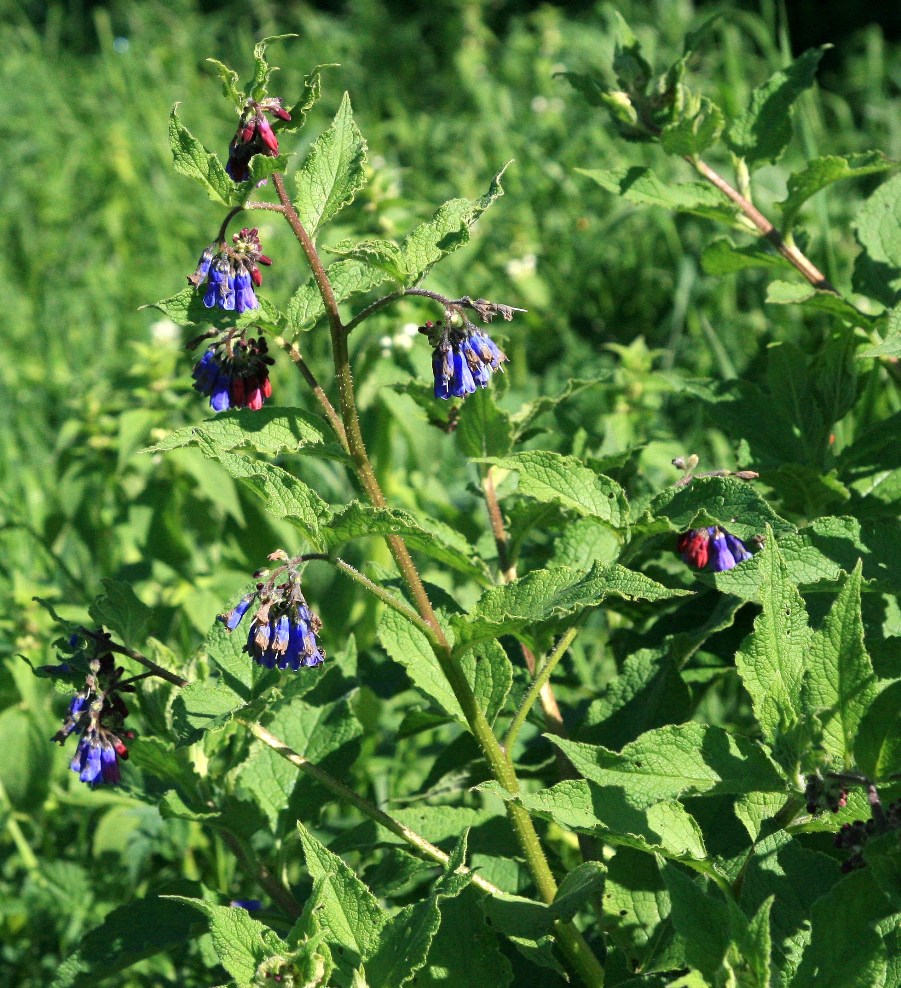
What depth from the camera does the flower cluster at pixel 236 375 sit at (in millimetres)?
1841

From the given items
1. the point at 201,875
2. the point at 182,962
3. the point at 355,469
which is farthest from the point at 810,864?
the point at 201,875

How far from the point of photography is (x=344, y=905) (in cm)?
160

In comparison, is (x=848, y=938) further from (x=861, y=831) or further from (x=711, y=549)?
(x=711, y=549)

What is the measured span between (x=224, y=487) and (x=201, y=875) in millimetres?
1026

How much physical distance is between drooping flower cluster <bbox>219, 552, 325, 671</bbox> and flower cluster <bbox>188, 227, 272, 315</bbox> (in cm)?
35

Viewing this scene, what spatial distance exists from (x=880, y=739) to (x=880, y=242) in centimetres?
121

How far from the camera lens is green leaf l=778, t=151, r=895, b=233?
215 centimetres

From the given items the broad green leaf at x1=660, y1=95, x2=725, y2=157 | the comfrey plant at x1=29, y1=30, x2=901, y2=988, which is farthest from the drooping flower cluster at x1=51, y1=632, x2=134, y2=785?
the broad green leaf at x1=660, y1=95, x2=725, y2=157

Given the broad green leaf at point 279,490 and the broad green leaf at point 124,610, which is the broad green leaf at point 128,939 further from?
the broad green leaf at point 279,490

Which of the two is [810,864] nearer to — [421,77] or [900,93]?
[900,93]

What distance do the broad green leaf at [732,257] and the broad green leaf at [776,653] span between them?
86cm

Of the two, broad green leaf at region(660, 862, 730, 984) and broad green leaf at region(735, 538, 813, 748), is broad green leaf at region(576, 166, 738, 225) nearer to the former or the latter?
broad green leaf at region(735, 538, 813, 748)

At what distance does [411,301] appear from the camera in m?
3.31

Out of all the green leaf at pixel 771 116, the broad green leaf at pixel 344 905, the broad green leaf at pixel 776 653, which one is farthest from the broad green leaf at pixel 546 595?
the green leaf at pixel 771 116
